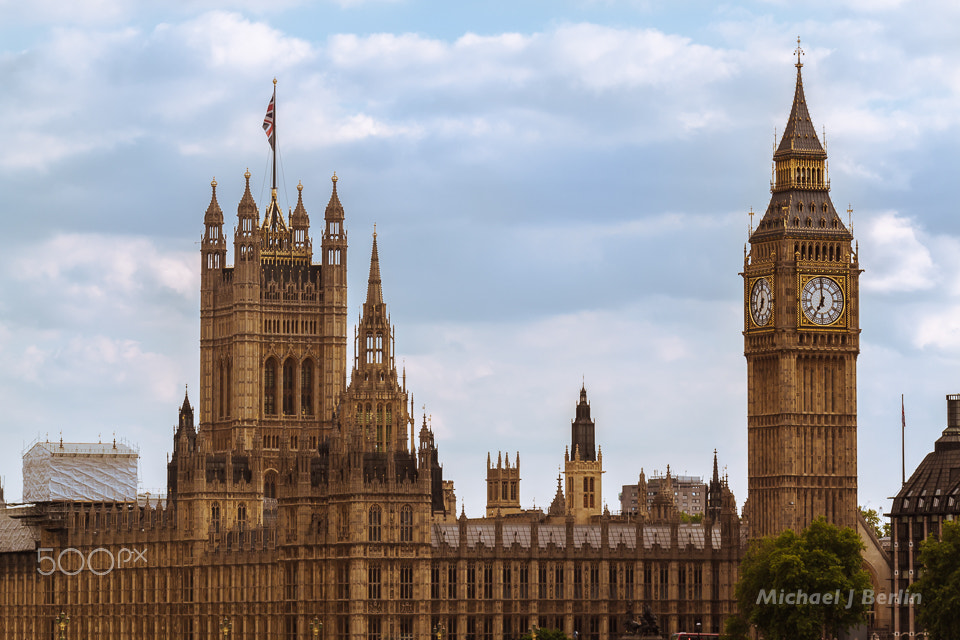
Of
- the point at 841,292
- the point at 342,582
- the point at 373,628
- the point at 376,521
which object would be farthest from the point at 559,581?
the point at 841,292

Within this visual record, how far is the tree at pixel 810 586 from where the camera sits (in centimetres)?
15062

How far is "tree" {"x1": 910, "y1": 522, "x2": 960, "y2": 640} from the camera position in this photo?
145250mm

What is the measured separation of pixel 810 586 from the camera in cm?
15112

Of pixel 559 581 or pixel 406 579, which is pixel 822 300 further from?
pixel 406 579

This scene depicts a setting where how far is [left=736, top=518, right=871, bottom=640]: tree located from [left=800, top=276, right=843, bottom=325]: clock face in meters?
15.5

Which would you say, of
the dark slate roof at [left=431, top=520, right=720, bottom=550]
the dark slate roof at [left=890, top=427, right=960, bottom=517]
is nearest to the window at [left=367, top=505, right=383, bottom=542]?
the dark slate roof at [left=431, top=520, right=720, bottom=550]

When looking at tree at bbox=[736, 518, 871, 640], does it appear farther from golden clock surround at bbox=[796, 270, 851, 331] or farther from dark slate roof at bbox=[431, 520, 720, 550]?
dark slate roof at bbox=[431, 520, 720, 550]

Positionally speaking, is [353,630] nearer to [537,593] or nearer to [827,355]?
[537,593]

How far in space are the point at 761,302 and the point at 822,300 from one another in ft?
12.8

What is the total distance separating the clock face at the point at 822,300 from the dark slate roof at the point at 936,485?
1525cm

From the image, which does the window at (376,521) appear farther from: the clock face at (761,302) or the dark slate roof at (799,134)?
the dark slate roof at (799,134)

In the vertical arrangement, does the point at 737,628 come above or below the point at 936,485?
below

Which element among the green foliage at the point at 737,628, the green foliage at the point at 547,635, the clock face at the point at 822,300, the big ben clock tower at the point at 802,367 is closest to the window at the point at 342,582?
A: the green foliage at the point at 547,635

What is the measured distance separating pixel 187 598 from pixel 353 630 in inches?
1448
